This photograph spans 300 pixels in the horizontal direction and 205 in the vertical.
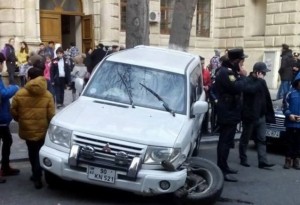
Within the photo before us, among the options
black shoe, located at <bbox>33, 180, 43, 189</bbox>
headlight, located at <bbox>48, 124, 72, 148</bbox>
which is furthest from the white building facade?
headlight, located at <bbox>48, 124, 72, 148</bbox>

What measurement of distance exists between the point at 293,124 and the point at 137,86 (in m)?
3.17

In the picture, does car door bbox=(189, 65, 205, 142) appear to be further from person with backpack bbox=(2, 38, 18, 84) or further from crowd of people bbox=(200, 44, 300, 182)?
person with backpack bbox=(2, 38, 18, 84)

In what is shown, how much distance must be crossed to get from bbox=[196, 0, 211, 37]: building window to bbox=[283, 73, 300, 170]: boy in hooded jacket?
55.6 ft

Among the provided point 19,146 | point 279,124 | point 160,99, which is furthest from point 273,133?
point 19,146

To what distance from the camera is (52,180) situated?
6.14 meters

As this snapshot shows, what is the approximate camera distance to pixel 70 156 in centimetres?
548

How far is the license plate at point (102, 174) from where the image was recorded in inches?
214

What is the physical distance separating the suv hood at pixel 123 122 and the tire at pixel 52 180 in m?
0.73

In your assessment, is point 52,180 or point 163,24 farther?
point 163,24

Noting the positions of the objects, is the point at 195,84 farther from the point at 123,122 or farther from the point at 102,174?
the point at 102,174

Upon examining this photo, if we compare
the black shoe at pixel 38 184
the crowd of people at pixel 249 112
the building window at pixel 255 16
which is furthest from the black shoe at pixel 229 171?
the building window at pixel 255 16

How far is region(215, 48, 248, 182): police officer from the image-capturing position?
7.12 m

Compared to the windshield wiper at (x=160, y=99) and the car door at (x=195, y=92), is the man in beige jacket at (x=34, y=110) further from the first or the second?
the car door at (x=195, y=92)

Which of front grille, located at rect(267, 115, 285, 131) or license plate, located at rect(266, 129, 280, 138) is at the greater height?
front grille, located at rect(267, 115, 285, 131)
